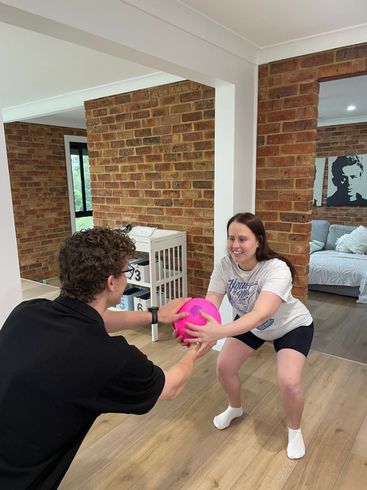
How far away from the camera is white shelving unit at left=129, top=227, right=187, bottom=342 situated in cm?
307

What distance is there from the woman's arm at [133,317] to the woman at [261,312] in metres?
0.14

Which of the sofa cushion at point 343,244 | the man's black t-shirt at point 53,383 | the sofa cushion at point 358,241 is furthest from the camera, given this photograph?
the sofa cushion at point 343,244

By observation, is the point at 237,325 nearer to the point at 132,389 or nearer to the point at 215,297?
the point at 215,297

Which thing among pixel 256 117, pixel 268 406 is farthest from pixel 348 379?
pixel 256 117

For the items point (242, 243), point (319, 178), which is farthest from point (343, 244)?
point (242, 243)

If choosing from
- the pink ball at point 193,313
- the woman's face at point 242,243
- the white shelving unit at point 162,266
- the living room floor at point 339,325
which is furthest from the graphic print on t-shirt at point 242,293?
the living room floor at point 339,325

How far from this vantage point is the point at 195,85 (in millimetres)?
3021

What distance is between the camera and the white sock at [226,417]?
80.0 inches

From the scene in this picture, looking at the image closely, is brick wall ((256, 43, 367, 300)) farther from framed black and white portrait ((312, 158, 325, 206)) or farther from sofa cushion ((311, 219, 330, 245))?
framed black and white portrait ((312, 158, 325, 206))

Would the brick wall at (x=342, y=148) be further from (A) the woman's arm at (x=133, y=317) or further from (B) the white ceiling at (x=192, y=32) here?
(A) the woman's arm at (x=133, y=317)

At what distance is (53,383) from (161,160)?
8.79 ft

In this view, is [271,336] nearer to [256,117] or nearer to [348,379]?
[348,379]

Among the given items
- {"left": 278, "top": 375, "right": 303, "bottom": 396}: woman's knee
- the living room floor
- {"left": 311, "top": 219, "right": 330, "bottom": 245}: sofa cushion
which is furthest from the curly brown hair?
{"left": 311, "top": 219, "right": 330, "bottom": 245}: sofa cushion

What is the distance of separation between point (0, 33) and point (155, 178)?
64.1 inches
